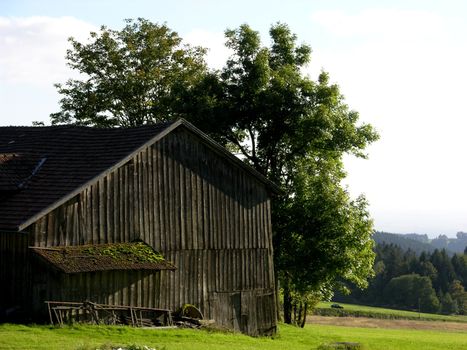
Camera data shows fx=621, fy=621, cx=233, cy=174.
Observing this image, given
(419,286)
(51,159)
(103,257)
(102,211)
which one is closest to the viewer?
(103,257)

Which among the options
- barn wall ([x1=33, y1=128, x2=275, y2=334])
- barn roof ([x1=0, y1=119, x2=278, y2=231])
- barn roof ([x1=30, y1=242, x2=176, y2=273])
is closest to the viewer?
barn roof ([x1=30, y1=242, x2=176, y2=273])

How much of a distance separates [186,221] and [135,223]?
9.11 ft

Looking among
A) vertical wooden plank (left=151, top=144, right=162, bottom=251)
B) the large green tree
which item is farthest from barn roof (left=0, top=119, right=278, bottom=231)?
the large green tree

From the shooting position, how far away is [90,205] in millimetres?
24359

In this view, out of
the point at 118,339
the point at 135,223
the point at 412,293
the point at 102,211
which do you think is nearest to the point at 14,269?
the point at 102,211

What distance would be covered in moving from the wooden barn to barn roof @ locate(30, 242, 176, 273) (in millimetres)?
46

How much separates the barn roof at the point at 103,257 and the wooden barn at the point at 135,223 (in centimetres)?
5

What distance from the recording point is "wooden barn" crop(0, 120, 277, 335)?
912 inches

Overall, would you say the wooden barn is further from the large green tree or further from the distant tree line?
the distant tree line

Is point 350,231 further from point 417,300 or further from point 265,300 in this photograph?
point 417,300

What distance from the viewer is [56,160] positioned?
2689 cm

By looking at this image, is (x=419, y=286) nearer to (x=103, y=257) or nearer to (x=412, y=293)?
(x=412, y=293)

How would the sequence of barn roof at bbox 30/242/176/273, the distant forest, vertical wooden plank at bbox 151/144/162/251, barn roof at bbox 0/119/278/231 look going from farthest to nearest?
the distant forest, vertical wooden plank at bbox 151/144/162/251, barn roof at bbox 0/119/278/231, barn roof at bbox 30/242/176/273

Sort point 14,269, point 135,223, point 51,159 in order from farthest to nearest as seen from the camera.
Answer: point 51,159 < point 135,223 < point 14,269
